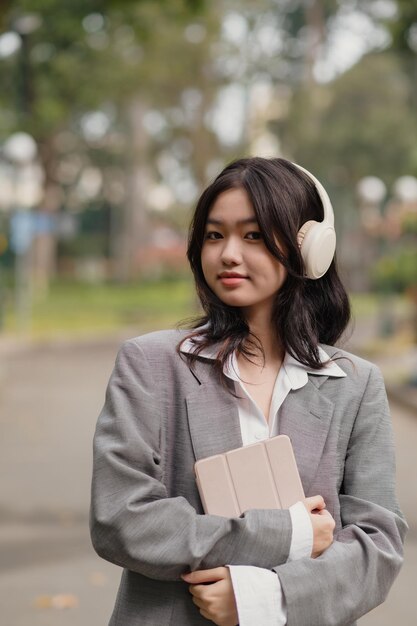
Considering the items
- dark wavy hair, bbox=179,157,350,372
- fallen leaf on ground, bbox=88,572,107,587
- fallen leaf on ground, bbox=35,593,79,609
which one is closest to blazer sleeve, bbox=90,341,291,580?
dark wavy hair, bbox=179,157,350,372

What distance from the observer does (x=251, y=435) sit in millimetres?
2125

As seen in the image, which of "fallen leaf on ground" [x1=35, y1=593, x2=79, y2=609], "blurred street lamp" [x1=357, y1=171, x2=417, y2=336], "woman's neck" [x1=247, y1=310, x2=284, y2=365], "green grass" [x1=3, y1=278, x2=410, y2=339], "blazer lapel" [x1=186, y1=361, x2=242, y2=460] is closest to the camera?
"blazer lapel" [x1=186, y1=361, x2=242, y2=460]

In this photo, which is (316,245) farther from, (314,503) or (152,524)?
(152,524)

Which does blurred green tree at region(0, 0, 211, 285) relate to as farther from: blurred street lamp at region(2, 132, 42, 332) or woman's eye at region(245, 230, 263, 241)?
woman's eye at region(245, 230, 263, 241)

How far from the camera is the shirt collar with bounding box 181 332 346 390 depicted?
2.16 meters

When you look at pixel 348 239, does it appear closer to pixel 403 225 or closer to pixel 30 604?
pixel 403 225

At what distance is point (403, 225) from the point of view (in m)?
18.5

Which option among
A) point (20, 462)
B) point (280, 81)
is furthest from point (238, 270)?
point (280, 81)

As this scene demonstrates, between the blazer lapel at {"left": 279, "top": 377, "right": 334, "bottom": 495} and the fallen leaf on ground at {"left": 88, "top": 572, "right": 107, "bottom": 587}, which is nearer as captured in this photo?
the blazer lapel at {"left": 279, "top": 377, "right": 334, "bottom": 495}

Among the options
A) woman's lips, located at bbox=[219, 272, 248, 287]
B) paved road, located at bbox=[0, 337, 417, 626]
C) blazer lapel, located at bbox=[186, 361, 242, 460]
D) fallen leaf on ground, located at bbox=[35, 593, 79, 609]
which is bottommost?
paved road, located at bbox=[0, 337, 417, 626]

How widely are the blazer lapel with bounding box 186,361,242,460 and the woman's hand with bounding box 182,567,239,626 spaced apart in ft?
0.70

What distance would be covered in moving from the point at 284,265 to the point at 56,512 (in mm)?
5625

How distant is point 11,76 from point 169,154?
14.0 meters

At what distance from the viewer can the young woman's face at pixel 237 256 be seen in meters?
2.12
